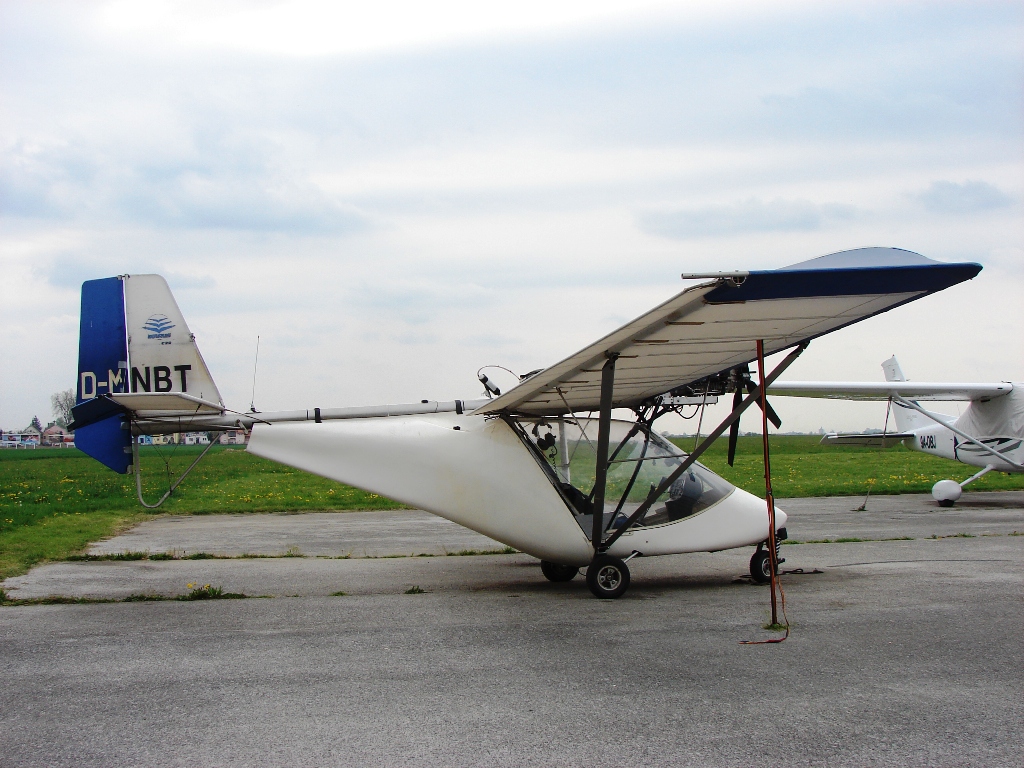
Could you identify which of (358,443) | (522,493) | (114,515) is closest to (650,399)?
(522,493)

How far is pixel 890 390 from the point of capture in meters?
20.1

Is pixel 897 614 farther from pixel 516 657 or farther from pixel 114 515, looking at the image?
pixel 114 515

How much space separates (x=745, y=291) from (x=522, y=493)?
383 centimetres

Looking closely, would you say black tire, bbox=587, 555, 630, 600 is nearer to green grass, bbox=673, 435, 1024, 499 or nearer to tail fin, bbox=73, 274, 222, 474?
tail fin, bbox=73, 274, 222, 474

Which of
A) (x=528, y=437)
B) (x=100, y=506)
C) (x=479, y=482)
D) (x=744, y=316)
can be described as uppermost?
(x=744, y=316)

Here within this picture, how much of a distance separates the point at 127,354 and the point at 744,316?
684 centimetres

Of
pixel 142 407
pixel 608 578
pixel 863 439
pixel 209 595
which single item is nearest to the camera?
pixel 608 578

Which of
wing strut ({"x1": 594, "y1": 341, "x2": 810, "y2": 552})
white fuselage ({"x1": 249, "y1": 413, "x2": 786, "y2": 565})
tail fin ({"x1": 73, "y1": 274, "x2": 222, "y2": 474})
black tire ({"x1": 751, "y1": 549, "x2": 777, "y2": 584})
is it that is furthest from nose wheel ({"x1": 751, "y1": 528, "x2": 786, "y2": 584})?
tail fin ({"x1": 73, "y1": 274, "x2": 222, "y2": 474})

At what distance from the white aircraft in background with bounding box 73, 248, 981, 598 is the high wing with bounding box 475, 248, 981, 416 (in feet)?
0.15

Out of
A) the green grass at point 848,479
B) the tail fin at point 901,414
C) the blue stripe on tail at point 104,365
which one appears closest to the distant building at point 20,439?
the green grass at point 848,479

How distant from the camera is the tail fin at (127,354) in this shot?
9367mm

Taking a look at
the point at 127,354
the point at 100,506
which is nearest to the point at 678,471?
the point at 127,354

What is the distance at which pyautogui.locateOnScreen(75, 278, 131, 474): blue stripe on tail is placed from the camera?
9344 mm

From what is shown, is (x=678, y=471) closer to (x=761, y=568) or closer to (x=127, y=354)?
(x=761, y=568)
